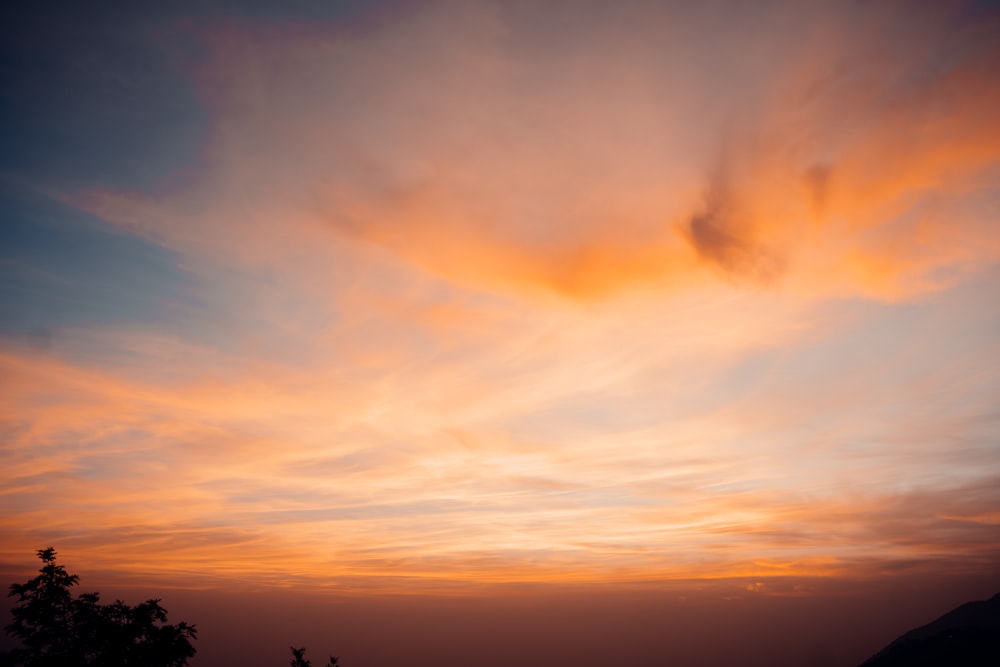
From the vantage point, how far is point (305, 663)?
4428cm

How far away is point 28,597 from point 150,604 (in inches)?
251

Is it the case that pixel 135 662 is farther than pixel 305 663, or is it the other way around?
pixel 305 663

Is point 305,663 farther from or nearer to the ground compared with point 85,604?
nearer to the ground

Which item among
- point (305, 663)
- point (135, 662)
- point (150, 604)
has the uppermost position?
point (150, 604)

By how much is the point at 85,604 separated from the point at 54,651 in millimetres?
2672

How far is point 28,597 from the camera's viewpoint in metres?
30.9

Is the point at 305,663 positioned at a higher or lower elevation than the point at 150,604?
lower

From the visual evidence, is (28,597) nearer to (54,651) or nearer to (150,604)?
(54,651)

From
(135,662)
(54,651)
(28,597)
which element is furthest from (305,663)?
(28,597)

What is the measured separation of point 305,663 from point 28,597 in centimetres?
2156

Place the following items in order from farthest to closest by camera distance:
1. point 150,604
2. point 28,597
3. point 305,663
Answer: point 305,663 → point 150,604 → point 28,597

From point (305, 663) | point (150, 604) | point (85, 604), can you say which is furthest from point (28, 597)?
point (305, 663)

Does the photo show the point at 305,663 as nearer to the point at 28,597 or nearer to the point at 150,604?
the point at 150,604

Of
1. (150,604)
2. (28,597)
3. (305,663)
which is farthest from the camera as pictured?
(305,663)
